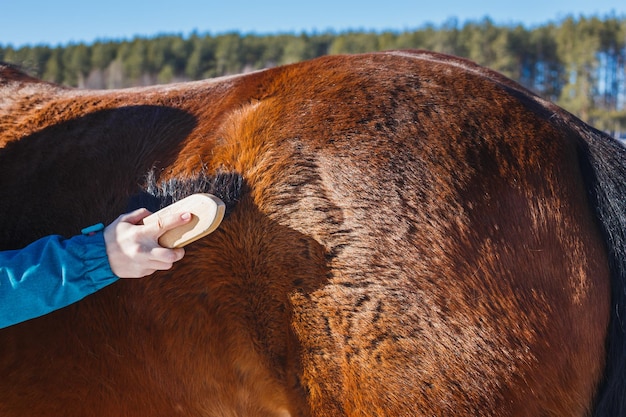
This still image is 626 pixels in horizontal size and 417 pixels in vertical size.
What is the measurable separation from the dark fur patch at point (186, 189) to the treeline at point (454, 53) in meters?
34.9

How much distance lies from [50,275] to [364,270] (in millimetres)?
839

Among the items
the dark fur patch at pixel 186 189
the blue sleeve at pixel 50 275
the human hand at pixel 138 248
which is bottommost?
the blue sleeve at pixel 50 275

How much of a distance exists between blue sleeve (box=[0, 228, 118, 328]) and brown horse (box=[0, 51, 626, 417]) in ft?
0.80

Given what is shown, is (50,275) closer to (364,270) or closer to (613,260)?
(364,270)

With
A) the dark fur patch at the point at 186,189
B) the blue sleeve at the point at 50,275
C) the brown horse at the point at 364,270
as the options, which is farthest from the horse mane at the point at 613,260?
the blue sleeve at the point at 50,275

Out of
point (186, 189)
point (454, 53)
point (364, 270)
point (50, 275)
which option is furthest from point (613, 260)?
point (454, 53)

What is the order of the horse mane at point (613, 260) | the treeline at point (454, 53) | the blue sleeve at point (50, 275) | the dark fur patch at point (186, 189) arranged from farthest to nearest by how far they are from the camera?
the treeline at point (454, 53)
the dark fur patch at point (186, 189)
the horse mane at point (613, 260)
the blue sleeve at point (50, 275)

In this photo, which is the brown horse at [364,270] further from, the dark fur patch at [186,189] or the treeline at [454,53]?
the treeline at [454,53]

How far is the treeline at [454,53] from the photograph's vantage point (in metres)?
36.2

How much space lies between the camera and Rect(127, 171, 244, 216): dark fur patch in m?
1.54

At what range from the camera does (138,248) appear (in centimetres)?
135

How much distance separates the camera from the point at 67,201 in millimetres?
1784

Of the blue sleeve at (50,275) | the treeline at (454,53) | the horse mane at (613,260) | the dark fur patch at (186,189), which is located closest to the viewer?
the blue sleeve at (50,275)

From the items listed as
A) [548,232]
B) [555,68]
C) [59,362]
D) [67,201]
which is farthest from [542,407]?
[555,68]
